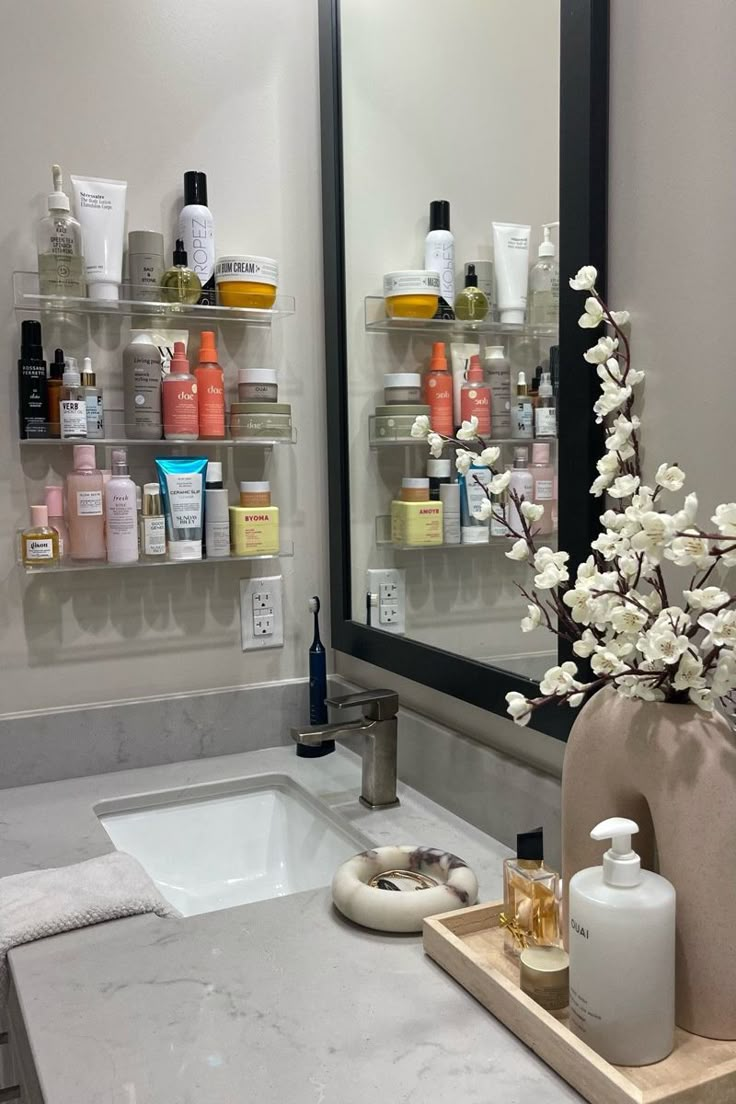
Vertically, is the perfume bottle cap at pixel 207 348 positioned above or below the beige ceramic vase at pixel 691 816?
above

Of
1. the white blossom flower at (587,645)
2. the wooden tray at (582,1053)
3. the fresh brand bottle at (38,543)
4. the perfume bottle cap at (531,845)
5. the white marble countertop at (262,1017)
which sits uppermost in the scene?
the fresh brand bottle at (38,543)

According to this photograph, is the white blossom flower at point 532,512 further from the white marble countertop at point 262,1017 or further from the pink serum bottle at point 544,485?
the white marble countertop at point 262,1017

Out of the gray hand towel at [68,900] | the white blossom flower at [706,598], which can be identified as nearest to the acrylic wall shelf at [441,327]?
the white blossom flower at [706,598]

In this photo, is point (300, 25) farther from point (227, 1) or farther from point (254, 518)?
point (254, 518)

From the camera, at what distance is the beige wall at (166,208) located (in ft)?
4.92

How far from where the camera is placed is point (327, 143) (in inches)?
66.7

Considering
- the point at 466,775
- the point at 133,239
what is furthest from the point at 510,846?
the point at 133,239

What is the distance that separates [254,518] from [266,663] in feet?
0.91

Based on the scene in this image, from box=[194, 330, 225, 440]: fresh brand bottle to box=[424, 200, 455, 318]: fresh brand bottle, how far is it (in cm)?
38

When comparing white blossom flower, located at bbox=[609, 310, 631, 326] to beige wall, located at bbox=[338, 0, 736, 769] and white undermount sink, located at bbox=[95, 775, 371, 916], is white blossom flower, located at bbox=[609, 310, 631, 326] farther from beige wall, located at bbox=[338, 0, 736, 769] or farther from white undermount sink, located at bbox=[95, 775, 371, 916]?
white undermount sink, located at bbox=[95, 775, 371, 916]

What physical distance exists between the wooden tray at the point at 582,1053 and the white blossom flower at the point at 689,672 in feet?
0.94

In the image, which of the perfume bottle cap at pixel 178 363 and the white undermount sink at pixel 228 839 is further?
the perfume bottle cap at pixel 178 363

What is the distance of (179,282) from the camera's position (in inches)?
60.0

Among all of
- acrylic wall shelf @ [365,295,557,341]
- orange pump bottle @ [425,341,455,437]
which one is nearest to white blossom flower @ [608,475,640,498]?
acrylic wall shelf @ [365,295,557,341]
